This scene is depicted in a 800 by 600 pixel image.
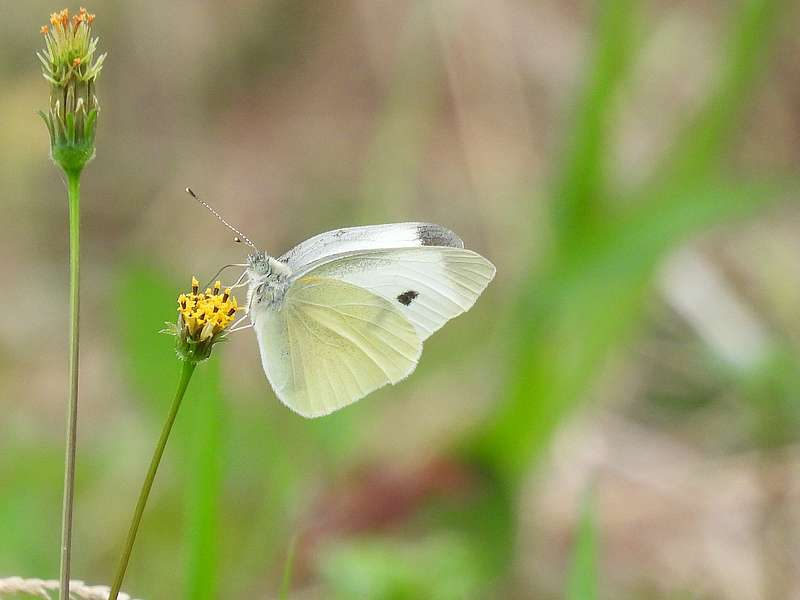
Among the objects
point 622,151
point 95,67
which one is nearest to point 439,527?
point 95,67

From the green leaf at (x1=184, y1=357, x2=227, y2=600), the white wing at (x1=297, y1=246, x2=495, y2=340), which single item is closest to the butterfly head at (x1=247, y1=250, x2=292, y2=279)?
the white wing at (x1=297, y1=246, x2=495, y2=340)

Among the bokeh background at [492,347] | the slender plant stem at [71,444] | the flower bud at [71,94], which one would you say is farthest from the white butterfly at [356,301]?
the slender plant stem at [71,444]

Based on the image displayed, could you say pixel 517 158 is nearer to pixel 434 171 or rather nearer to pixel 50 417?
pixel 434 171

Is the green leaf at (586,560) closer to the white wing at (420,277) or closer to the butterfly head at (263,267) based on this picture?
the white wing at (420,277)

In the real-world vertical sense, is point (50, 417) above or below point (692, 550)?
above

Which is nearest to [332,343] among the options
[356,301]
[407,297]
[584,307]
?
[356,301]

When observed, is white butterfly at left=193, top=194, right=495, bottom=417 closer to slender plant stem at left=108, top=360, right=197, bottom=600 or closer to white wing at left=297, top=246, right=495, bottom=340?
white wing at left=297, top=246, right=495, bottom=340

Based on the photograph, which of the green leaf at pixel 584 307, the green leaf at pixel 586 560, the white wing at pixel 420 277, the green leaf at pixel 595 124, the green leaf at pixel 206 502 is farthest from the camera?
the green leaf at pixel 595 124
